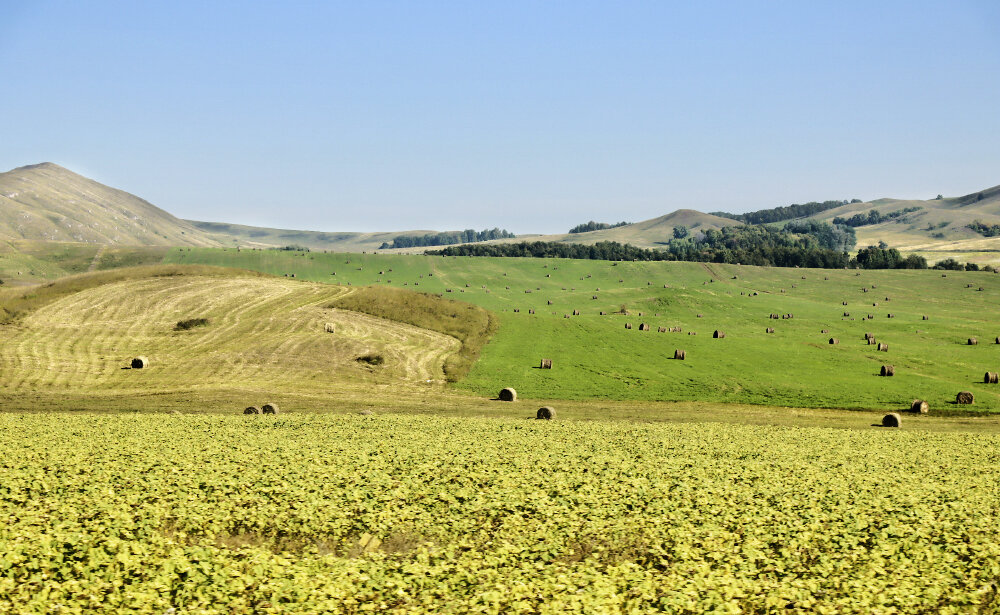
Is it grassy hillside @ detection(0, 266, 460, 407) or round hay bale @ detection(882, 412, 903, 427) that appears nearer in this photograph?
round hay bale @ detection(882, 412, 903, 427)

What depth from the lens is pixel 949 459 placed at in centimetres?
3631

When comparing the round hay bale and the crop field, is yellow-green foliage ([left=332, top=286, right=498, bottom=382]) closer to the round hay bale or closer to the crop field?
the crop field

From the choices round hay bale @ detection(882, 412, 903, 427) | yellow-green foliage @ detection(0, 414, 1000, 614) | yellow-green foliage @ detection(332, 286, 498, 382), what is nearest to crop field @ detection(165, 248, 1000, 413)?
yellow-green foliage @ detection(332, 286, 498, 382)

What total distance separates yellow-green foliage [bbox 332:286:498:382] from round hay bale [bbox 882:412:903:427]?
4107 centimetres

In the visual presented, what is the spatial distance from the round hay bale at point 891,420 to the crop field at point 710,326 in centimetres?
654

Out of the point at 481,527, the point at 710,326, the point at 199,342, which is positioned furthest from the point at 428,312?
the point at 481,527

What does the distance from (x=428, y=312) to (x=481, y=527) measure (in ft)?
230

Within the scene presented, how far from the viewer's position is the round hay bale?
50.4 m

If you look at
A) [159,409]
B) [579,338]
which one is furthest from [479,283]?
[159,409]

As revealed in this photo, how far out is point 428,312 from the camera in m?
92.8

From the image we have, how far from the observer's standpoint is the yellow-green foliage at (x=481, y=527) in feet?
60.3

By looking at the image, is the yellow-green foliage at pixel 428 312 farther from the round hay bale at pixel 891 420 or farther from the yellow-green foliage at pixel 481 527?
the yellow-green foliage at pixel 481 527

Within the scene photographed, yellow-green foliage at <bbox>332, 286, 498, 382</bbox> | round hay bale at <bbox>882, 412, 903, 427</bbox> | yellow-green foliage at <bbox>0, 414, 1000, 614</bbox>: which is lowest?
round hay bale at <bbox>882, 412, 903, 427</bbox>

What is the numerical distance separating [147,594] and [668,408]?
4509 centimetres
